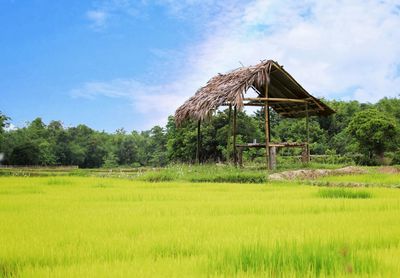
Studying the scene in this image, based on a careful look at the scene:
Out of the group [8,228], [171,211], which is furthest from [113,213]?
[8,228]

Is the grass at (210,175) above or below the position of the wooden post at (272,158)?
below

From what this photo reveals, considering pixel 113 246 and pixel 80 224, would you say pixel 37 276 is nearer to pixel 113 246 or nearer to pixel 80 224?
pixel 113 246

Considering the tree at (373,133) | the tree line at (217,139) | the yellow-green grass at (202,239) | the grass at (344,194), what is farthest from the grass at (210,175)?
the tree at (373,133)

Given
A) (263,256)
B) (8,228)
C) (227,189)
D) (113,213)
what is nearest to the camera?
(263,256)

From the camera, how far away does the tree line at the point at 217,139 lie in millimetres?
22375

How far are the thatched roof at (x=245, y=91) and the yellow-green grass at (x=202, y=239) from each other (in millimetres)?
8613

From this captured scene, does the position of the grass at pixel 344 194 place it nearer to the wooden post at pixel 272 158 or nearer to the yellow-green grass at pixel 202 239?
the yellow-green grass at pixel 202 239

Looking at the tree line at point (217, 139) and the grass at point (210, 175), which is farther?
the tree line at point (217, 139)

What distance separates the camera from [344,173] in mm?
14422

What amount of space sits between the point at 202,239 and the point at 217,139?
19838mm

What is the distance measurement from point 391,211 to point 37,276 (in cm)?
423

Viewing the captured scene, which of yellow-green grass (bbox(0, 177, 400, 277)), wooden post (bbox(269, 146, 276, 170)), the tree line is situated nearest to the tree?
the tree line

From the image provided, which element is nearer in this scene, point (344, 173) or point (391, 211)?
point (391, 211)

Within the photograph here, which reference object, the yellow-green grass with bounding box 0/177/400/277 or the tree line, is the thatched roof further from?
the yellow-green grass with bounding box 0/177/400/277
